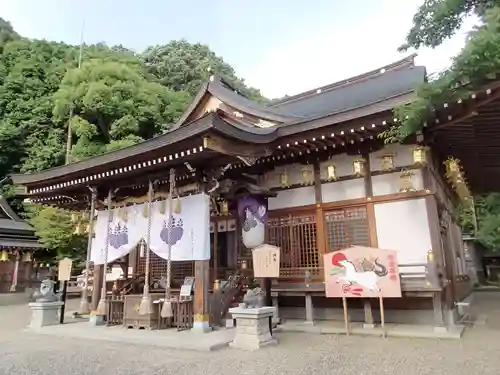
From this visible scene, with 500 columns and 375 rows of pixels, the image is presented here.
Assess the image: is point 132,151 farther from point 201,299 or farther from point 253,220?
point 201,299

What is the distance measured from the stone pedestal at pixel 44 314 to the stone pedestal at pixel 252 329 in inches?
216

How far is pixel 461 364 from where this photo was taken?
4.82m

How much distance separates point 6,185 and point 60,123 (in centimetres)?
575

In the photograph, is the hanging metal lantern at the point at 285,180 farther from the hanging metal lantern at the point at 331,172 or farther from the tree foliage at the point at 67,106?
the tree foliage at the point at 67,106

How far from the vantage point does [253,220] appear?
9133mm

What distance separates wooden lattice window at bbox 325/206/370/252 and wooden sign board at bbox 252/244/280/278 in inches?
82.1

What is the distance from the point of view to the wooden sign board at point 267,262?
22.7 feet

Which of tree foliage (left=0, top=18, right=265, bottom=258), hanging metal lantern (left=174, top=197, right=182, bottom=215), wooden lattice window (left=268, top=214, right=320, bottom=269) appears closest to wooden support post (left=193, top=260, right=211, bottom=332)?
hanging metal lantern (left=174, top=197, right=182, bottom=215)

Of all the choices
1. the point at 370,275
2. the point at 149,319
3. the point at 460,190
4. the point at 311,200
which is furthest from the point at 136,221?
the point at 460,190

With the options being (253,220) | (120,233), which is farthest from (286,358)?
(120,233)

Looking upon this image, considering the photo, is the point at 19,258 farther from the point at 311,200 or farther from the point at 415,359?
the point at 415,359

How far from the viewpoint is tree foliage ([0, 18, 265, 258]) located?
23.8m

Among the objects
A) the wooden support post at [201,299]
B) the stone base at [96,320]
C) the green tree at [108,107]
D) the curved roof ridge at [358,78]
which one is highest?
the green tree at [108,107]

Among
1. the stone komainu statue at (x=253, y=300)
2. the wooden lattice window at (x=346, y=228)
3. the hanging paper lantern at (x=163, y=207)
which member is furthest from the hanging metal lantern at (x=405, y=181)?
the hanging paper lantern at (x=163, y=207)
